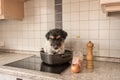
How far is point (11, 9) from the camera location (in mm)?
1432

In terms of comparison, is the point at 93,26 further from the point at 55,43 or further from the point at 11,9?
the point at 11,9

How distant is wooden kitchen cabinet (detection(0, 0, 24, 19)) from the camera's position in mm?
1342

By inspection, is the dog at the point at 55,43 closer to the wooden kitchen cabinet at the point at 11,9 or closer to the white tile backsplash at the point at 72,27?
the white tile backsplash at the point at 72,27

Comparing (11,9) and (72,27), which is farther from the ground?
(11,9)

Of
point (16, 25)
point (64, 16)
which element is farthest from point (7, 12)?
point (64, 16)

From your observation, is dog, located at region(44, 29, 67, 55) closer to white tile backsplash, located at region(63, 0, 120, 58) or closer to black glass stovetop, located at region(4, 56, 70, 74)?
black glass stovetop, located at region(4, 56, 70, 74)

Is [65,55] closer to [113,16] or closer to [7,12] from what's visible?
[113,16]

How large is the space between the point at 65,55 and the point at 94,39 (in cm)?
38

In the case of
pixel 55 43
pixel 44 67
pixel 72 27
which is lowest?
pixel 44 67

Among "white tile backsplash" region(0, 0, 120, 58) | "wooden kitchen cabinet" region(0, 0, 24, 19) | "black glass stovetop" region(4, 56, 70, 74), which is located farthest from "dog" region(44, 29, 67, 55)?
"wooden kitchen cabinet" region(0, 0, 24, 19)

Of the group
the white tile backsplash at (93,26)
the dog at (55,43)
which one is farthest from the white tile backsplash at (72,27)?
the dog at (55,43)

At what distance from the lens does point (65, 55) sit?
108 cm

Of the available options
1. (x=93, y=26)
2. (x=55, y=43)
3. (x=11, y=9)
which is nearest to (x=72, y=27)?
(x=93, y=26)

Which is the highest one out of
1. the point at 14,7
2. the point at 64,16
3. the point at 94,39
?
the point at 14,7
